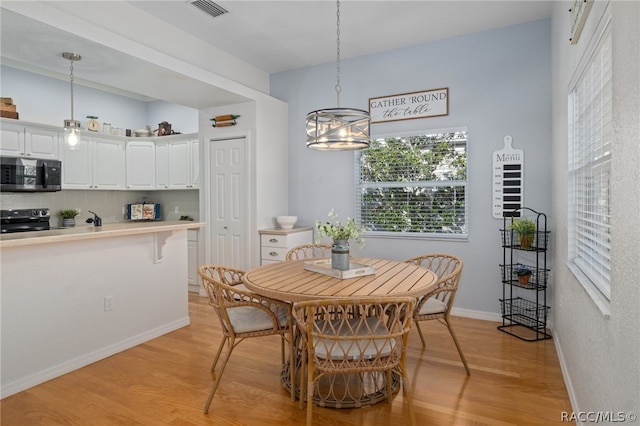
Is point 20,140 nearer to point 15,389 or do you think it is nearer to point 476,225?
point 15,389

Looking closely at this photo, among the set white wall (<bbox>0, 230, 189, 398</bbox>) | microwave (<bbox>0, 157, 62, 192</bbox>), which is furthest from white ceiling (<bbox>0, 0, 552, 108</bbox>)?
white wall (<bbox>0, 230, 189, 398</bbox>)

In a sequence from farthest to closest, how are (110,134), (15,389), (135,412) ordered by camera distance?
(110,134), (15,389), (135,412)

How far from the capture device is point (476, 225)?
13.5 ft

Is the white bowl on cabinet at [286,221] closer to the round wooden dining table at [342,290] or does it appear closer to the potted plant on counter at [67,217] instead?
the round wooden dining table at [342,290]

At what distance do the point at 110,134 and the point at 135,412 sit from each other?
15.2ft

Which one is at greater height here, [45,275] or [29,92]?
[29,92]

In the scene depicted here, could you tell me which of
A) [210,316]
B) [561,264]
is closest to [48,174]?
[210,316]

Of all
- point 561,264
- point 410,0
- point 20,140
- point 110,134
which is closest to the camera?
point 561,264

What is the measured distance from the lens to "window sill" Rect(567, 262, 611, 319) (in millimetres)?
1593

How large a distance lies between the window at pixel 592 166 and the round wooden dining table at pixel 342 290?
2.86ft

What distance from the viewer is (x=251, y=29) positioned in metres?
3.98

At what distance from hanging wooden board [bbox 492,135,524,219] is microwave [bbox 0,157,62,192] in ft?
17.2

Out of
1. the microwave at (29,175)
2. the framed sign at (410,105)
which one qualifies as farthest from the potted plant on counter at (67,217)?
the framed sign at (410,105)

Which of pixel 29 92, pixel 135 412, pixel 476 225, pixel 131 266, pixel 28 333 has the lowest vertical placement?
pixel 135 412
